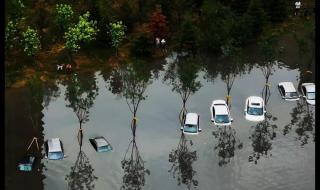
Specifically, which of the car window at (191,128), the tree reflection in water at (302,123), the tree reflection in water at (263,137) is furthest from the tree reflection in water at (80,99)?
the tree reflection in water at (302,123)

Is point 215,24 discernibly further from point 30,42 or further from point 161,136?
point 30,42

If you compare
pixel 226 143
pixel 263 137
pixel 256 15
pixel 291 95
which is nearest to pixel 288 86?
pixel 291 95

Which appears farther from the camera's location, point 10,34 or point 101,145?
point 10,34

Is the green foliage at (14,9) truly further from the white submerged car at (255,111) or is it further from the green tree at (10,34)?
the white submerged car at (255,111)

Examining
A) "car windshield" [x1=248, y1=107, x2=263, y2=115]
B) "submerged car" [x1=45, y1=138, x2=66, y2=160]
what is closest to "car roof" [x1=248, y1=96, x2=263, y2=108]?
"car windshield" [x1=248, y1=107, x2=263, y2=115]

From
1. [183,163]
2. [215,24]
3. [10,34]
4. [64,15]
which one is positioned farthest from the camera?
[215,24]

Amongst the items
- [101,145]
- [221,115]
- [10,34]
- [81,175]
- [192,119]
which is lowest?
[81,175]

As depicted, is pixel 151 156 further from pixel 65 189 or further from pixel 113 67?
pixel 113 67
